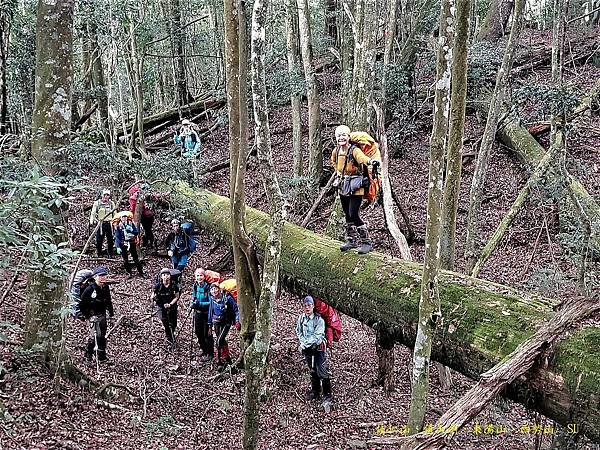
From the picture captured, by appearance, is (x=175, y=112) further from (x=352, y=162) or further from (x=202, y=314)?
(x=352, y=162)

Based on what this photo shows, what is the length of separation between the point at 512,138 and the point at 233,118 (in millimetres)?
12201

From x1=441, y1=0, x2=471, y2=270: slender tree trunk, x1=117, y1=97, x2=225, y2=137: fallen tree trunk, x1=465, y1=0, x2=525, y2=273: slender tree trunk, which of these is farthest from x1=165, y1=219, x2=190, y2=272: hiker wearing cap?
x1=117, y1=97, x2=225, y2=137: fallen tree trunk

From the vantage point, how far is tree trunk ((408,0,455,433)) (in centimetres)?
500

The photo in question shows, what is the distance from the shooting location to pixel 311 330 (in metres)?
9.56

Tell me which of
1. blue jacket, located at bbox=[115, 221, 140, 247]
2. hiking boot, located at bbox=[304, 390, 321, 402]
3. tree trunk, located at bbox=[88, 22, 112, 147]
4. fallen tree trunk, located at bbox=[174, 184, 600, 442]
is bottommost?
hiking boot, located at bbox=[304, 390, 321, 402]

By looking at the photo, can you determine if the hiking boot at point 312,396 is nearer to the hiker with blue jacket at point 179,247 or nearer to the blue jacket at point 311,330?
the blue jacket at point 311,330

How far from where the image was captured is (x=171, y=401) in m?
8.87

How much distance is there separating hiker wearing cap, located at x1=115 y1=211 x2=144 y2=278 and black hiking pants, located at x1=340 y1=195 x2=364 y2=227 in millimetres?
7814

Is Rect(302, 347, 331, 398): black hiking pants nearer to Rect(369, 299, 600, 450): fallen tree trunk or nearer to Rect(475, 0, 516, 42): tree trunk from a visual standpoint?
Rect(369, 299, 600, 450): fallen tree trunk

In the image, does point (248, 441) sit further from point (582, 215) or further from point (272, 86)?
point (272, 86)

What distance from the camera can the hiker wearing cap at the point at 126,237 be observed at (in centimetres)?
1423

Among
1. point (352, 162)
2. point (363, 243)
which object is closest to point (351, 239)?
point (363, 243)

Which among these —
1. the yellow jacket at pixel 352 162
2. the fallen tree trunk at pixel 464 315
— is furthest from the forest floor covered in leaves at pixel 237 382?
the yellow jacket at pixel 352 162

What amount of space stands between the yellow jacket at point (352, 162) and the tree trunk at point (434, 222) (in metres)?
2.74
